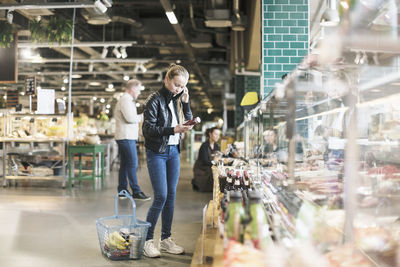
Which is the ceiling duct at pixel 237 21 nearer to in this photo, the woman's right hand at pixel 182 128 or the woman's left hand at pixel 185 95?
the woman's left hand at pixel 185 95

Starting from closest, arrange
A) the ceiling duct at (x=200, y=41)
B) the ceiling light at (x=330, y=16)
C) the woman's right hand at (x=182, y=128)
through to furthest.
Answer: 1. the woman's right hand at (x=182, y=128)
2. the ceiling light at (x=330, y=16)
3. the ceiling duct at (x=200, y=41)

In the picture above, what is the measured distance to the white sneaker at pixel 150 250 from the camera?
3665mm

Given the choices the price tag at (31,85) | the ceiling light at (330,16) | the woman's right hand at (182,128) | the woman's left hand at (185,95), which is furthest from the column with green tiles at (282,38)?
the price tag at (31,85)

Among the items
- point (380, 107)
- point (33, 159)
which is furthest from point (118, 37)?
point (380, 107)

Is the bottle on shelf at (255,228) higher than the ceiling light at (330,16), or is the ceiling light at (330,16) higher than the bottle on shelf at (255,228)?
the ceiling light at (330,16)

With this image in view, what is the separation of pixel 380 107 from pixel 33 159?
7973 millimetres

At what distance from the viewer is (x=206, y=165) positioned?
7.92 metres

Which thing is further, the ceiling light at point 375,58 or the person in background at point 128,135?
the person in background at point 128,135

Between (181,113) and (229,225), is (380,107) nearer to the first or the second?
(229,225)

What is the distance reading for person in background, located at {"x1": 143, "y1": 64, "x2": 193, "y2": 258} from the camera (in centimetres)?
356

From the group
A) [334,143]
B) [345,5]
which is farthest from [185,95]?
[345,5]

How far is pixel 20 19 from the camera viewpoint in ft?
33.2

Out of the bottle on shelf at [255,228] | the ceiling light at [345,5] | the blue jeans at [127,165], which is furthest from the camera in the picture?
the blue jeans at [127,165]

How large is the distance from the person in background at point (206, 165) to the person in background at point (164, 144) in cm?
395
